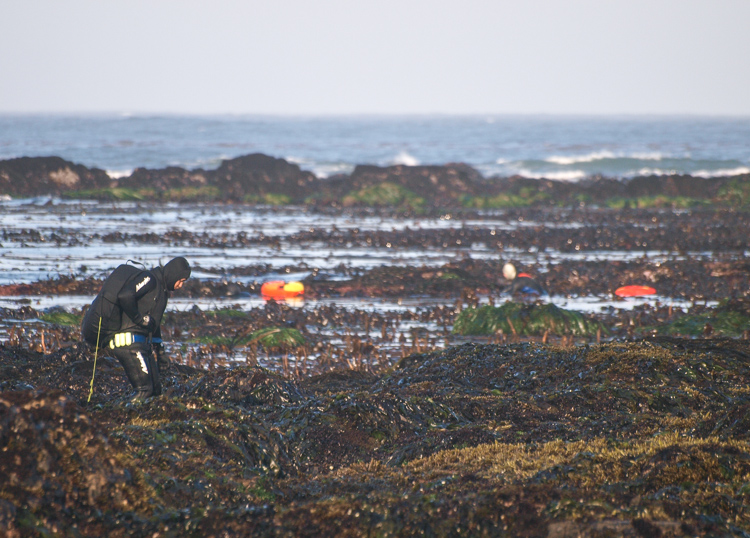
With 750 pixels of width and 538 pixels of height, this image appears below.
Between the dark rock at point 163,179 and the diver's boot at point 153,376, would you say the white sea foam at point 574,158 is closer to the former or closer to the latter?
the dark rock at point 163,179

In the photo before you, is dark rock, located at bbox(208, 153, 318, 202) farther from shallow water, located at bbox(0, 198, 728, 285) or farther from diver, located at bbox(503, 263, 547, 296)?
diver, located at bbox(503, 263, 547, 296)

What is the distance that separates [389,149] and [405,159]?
1201cm

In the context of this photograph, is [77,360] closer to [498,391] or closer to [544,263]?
[498,391]

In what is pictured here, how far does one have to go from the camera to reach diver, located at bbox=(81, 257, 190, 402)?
7266 mm

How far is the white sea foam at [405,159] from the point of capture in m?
62.7

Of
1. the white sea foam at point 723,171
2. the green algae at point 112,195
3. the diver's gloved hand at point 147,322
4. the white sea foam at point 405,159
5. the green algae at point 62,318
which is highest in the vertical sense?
the white sea foam at point 405,159

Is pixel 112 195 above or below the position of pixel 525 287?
above

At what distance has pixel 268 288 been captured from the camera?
50.1ft

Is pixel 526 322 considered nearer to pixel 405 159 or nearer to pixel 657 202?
pixel 657 202

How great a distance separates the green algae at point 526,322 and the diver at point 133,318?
6289 millimetres

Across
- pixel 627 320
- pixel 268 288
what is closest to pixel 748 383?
pixel 627 320

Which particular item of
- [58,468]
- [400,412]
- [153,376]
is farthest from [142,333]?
[58,468]

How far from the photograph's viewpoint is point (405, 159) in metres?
65.2

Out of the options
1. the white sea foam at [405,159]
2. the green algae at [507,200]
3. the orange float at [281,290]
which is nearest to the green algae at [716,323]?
the orange float at [281,290]
